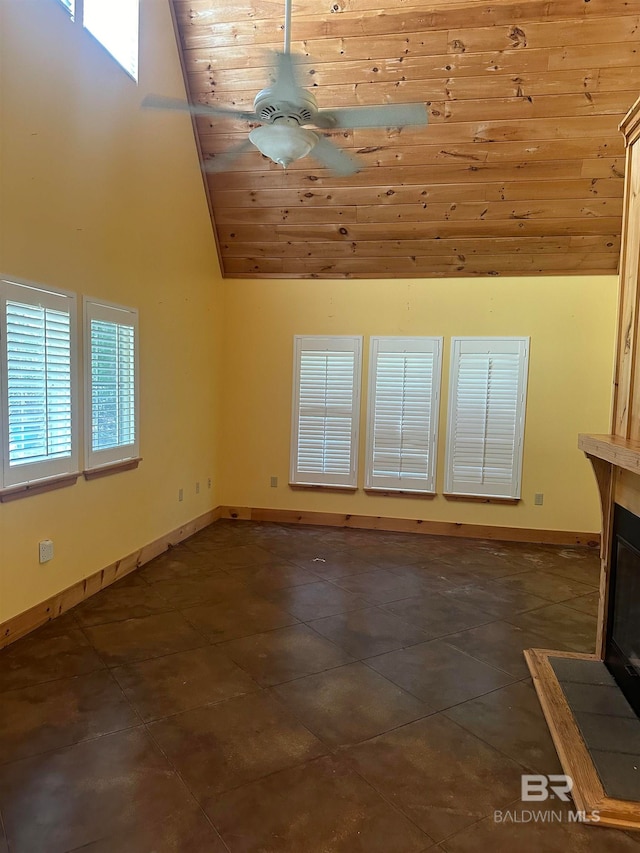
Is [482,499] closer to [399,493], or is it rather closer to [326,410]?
[399,493]

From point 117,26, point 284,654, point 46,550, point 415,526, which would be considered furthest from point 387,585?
point 117,26

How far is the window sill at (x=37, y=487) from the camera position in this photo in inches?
111

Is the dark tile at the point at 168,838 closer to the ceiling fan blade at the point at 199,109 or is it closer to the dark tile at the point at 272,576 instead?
the dark tile at the point at 272,576

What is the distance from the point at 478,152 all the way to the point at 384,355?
201 centimetres

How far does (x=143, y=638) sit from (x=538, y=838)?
219 centimetres

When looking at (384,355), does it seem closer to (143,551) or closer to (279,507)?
(279,507)

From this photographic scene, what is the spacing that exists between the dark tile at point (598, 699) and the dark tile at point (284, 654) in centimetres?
111

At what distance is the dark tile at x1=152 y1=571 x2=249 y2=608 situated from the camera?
3.64m

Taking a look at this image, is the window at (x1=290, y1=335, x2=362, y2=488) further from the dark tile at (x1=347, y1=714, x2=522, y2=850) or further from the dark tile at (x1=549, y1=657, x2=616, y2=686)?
the dark tile at (x1=347, y1=714, x2=522, y2=850)

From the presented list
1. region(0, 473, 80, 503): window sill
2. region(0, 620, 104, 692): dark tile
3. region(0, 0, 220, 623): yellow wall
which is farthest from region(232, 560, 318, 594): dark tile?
region(0, 473, 80, 503): window sill

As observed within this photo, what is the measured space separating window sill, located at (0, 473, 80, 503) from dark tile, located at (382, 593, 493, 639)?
224cm

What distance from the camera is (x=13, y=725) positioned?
220cm

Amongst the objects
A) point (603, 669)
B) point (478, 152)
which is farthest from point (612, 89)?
point (603, 669)

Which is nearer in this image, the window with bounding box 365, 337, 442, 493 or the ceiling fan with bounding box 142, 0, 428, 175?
the ceiling fan with bounding box 142, 0, 428, 175
